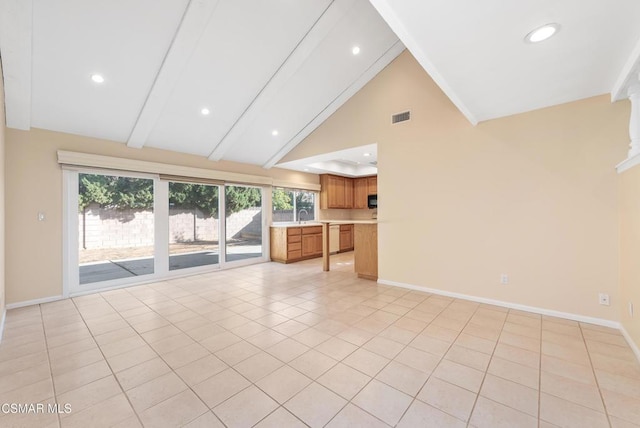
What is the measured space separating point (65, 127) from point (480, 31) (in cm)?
516

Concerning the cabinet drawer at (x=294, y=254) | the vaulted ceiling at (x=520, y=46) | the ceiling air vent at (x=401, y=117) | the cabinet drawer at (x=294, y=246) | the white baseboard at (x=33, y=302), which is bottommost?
the white baseboard at (x=33, y=302)

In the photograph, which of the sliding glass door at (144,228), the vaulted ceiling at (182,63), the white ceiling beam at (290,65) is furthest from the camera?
the sliding glass door at (144,228)

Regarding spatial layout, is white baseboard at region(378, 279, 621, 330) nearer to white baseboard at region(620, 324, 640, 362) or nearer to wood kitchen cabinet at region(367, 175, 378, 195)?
white baseboard at region(620, 324, 640, 362)

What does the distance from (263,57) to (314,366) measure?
3.77 metres

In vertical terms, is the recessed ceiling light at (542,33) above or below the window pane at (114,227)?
above

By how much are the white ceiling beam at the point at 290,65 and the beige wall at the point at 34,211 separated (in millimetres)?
2274

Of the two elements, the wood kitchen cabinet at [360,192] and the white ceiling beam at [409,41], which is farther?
the wood kitchen cabinet at [360,192]

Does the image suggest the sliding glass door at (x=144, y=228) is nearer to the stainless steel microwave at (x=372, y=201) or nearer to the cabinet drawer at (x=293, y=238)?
the cabinet drawer at (x=293, y=238)

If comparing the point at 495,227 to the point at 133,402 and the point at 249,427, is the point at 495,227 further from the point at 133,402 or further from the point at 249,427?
the point at 133,402

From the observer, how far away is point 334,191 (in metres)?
7.90

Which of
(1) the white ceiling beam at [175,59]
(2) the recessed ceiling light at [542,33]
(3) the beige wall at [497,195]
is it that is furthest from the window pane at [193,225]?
(2) the recessed ceiling light at [542,33]

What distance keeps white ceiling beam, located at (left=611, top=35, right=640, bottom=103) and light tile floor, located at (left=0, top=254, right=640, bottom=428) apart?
7.83ft

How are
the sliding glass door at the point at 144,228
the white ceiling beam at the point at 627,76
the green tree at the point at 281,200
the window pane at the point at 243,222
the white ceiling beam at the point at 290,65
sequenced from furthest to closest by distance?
the green tree at the point at 281,200 → the window pane at the point at 243,222 → the sliding glass door at the point at 144,228 → the white ceiling beam at the point at 290,65 → the white ceiling beam at the point at 627,76

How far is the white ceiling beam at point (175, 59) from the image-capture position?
2.75 m
